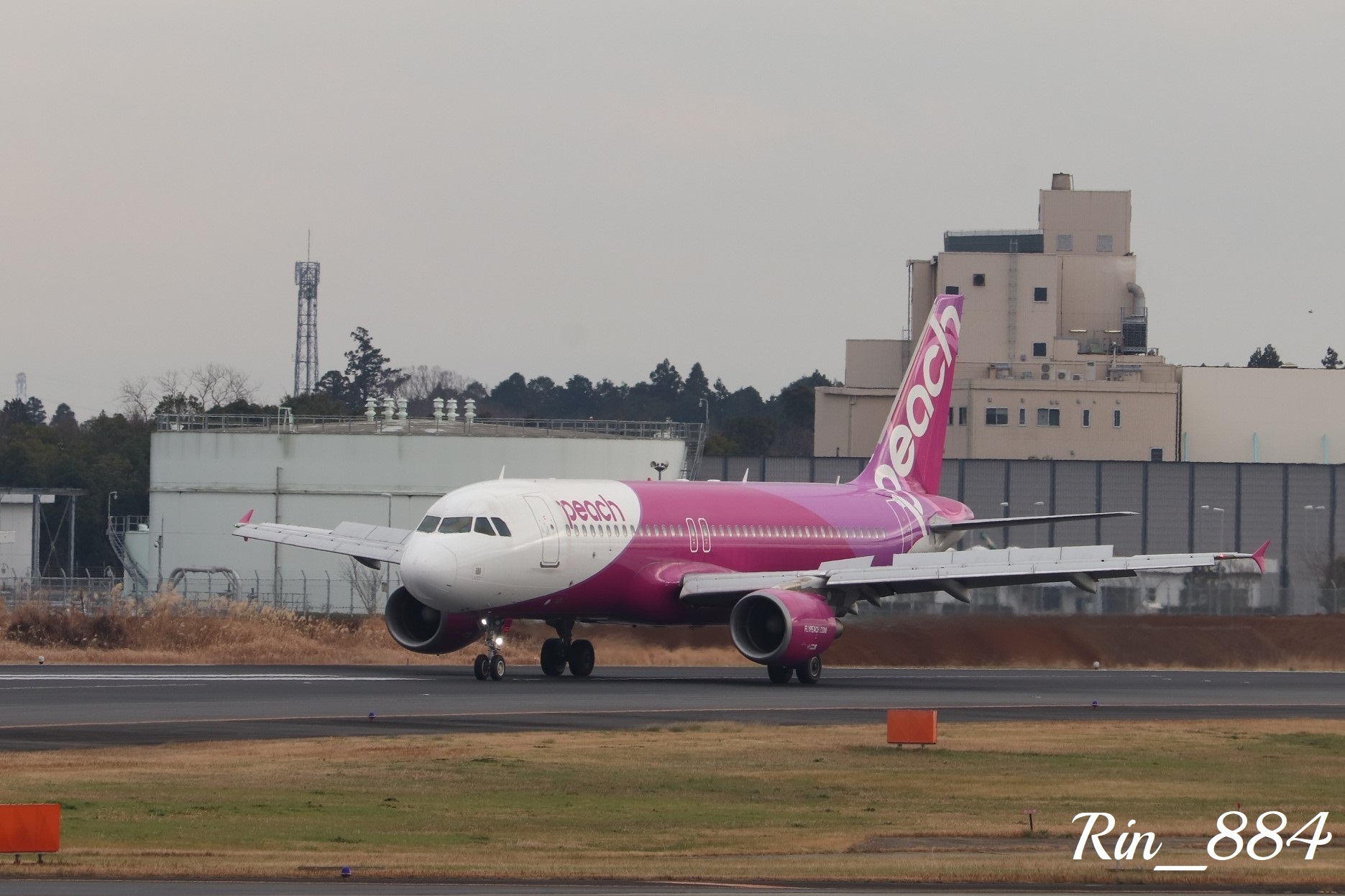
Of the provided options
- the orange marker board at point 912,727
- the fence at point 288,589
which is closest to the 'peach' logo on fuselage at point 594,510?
the orange marker board at point 912,727

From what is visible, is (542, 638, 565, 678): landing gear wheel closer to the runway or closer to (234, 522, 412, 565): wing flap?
the runway

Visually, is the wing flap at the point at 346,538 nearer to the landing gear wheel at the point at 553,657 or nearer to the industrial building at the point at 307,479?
the landing gear wheel at the point at 553,657

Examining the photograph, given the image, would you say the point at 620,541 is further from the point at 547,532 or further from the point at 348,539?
the point at 348,539

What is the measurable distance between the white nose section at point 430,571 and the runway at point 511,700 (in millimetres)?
1971

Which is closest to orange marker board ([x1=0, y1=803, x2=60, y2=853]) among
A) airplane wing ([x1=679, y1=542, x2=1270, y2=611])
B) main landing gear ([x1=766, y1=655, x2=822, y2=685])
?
main landing gear ([x1=766, y1=655, x2=822, y2=685])

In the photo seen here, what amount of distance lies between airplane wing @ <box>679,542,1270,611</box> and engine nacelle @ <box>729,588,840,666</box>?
514mm

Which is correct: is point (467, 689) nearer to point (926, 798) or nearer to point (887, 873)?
point (926, 798)

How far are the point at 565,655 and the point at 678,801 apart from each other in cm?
2410

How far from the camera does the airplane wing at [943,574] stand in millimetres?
44531

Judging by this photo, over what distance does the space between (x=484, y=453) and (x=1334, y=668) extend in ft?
109

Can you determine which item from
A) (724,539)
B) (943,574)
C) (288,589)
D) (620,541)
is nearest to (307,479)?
(288,589)

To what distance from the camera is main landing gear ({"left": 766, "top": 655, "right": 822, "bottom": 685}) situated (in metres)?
45.7

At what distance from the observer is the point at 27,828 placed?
56.9 ft

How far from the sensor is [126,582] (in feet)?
272
